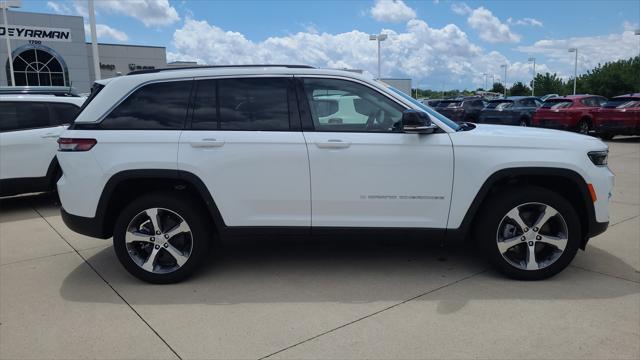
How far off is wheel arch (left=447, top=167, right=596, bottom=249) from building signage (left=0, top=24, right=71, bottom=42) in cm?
3659

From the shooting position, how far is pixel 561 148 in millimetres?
3896

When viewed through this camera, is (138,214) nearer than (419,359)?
No

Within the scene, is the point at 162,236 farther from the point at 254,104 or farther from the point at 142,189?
the point at 254,104

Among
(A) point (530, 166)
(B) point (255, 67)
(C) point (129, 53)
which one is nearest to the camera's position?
(A) point (530, 166)

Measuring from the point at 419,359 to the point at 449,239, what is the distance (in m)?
1.35

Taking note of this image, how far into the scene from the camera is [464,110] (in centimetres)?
2408

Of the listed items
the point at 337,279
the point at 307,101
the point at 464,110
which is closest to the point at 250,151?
the point at 307,101

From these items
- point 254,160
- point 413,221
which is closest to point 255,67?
point 254,160

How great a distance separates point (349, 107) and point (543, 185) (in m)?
1.83

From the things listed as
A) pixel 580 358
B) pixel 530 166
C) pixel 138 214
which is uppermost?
pixel 530 166

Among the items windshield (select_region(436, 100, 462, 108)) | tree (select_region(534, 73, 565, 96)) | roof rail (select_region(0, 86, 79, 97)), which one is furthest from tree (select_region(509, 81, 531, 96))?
roof rail (select_region(0, 86, 79, 97))

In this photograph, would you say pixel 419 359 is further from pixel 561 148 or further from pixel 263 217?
pixel 561 148

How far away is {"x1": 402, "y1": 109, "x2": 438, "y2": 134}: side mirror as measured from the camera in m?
3.72

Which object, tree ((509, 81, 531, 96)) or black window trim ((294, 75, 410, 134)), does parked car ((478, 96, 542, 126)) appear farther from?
tree ((509, 81, 531, 96))
